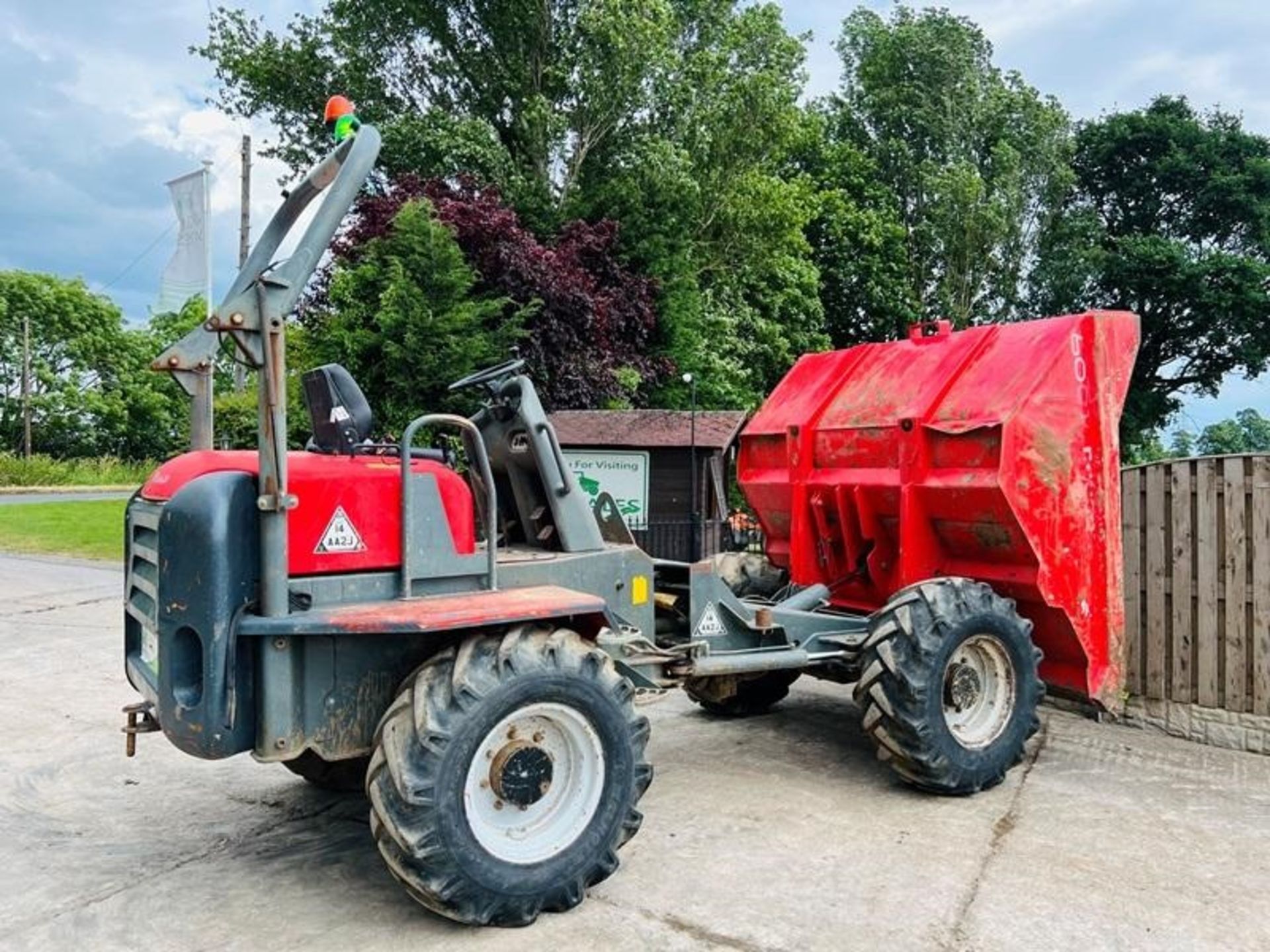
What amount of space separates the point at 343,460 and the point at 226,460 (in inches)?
18.1

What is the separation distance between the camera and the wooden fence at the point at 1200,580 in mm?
6121

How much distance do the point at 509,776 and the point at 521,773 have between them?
48 mm

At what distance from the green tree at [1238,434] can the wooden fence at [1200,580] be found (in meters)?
37.9

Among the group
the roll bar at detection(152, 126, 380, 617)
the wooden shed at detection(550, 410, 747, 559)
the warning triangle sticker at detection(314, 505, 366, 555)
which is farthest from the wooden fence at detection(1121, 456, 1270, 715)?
the wooden shed at detection(550, 410, 747, 559)

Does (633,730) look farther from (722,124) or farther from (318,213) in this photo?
(722,124)

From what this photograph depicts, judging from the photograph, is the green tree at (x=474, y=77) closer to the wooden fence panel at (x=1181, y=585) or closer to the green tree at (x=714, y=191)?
the green tree at (x=714, y=191)

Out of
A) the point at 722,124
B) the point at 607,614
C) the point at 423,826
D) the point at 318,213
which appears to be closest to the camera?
the point at 423,826

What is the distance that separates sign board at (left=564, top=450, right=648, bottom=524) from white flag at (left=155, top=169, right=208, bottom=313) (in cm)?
613

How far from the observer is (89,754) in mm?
6012

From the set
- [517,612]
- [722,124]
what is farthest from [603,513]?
[722,124]

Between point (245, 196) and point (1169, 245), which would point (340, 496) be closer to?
point (245, 196)

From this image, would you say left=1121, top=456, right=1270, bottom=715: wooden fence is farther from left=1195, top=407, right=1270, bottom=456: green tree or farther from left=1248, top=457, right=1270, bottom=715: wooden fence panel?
left=1195, top=407, right=1270, bottom=456: green tree

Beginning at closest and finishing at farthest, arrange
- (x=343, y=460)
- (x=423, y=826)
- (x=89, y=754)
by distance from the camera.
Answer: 1. (x=423, y=826)
2. (x=343, y=460)
3. (x=89, y=754)

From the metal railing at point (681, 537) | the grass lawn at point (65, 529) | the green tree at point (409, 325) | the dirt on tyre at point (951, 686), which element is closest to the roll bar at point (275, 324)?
the dirt on tyre at point (951, 686)
